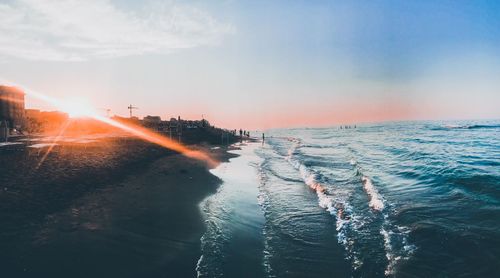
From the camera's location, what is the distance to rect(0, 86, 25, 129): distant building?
1743 inches

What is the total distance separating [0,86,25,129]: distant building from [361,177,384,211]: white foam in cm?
4481

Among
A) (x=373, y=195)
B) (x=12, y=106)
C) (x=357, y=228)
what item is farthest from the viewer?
(x=12, y=106)

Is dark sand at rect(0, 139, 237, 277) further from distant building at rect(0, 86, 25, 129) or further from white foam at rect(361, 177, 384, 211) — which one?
distant building at rect(0, 86, 25, 129)

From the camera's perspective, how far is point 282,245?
1025 cm

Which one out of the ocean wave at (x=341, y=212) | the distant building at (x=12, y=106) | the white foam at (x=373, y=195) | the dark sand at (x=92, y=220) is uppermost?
the distant building at (x=12, y=106)

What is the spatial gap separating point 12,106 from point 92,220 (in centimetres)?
4645

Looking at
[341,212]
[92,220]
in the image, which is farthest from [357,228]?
[92,220]

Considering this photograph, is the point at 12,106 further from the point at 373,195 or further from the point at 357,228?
the point at 357,228

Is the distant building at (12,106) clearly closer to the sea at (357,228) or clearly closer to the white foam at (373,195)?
the sea at (357,228)

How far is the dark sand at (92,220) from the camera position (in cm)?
764

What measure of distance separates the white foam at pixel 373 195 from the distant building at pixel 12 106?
4481 cm

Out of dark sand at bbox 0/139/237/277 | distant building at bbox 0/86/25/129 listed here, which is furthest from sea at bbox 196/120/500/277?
distant building at bbox 0/86/25/129

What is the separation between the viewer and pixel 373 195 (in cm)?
1730

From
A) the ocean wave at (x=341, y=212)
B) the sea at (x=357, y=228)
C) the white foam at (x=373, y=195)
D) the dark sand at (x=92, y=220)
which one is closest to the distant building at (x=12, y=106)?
the dark sand at (x=92, y=220)
